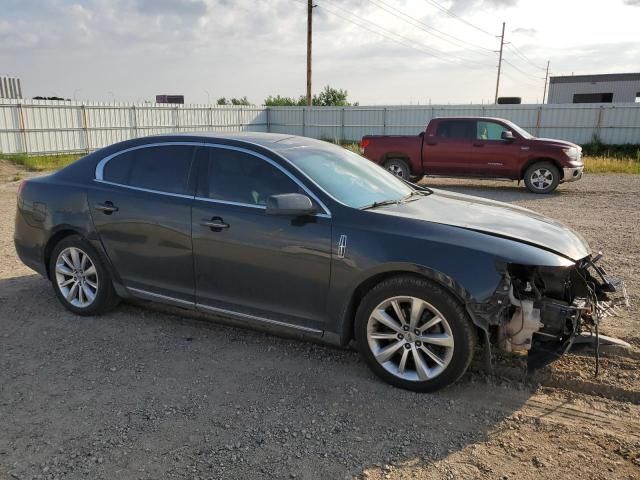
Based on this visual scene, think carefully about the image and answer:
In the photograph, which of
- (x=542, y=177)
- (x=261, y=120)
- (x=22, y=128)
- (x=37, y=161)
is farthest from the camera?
(x=261, y=120)

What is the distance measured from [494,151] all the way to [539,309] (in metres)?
10.8

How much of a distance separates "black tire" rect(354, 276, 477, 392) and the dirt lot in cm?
11

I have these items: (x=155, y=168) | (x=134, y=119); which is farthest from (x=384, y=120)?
(x=155, y=168)

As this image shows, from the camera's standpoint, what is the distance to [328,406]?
3463 millimetres

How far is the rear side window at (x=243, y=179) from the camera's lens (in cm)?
404

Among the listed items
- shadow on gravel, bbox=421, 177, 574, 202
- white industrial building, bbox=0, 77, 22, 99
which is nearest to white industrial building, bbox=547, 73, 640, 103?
shadow on gravel, bbox=421, 177, 574, 202

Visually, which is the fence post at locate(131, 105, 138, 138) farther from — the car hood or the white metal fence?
the car hood

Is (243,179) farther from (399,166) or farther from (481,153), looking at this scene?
(399,166)

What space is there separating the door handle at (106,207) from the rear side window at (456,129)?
10.9 m

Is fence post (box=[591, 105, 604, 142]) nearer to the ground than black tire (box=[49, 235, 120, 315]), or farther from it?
farther from it

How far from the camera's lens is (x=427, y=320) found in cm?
355

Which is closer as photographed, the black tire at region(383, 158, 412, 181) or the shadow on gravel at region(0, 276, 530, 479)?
the shadow on gravel at region(0, 276, 530, 479)

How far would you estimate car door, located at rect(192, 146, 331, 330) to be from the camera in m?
3.81

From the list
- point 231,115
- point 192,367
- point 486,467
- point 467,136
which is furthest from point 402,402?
point 231,115
